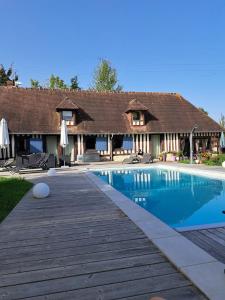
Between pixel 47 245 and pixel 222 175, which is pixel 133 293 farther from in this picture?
pixel 222 175

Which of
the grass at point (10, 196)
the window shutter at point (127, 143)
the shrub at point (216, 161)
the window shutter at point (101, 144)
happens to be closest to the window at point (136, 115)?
the window shutter at point (127, 143)

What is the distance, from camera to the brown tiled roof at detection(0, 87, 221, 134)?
21.2 m

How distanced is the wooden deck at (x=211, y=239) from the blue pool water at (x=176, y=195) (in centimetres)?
64

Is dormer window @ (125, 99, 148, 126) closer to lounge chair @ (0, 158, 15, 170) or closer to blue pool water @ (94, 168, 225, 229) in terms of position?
blue pool water @ (94, 168, 225, 229)

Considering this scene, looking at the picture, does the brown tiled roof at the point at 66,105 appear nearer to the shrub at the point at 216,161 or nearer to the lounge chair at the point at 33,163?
the lounge chair at the point at 33,163

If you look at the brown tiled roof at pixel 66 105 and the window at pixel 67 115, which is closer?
the brown tiled roof at pixel 66 105

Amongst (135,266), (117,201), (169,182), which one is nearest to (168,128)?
(169,182)

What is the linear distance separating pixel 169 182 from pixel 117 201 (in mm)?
6056

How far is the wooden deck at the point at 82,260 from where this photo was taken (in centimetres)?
294

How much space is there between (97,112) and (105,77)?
41.4 feet

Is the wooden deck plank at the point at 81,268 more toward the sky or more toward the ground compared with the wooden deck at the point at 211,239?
more toward the sky

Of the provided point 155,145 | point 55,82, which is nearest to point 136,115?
point 155,145

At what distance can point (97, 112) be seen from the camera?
76.5 feet

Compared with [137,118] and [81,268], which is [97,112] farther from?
[81,268]
